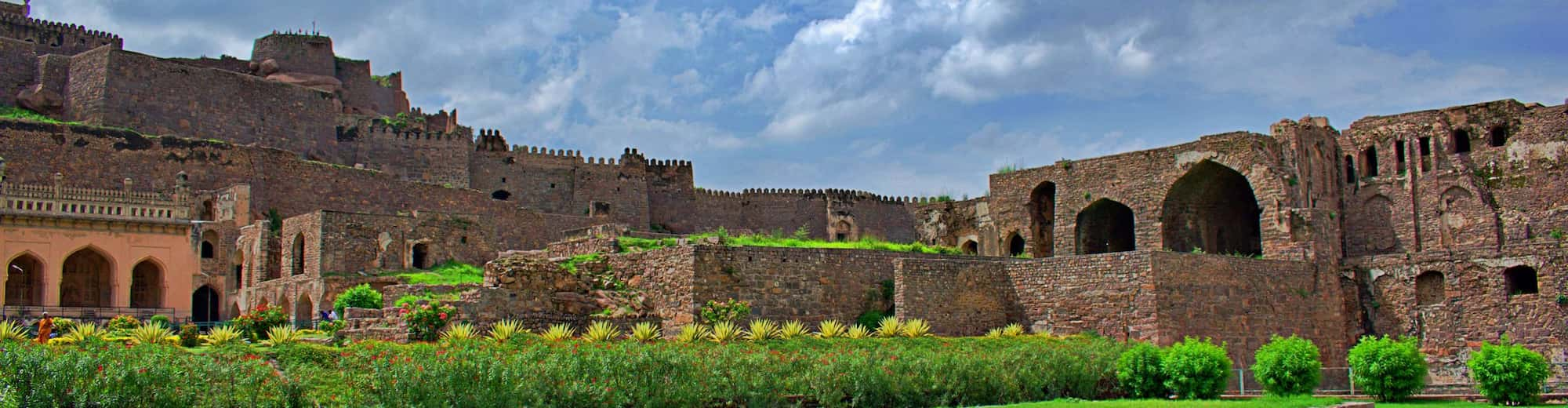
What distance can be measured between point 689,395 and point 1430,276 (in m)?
22.6

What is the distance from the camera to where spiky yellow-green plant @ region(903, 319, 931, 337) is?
1006 inches

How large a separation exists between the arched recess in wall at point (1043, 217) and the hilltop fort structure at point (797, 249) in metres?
0.07

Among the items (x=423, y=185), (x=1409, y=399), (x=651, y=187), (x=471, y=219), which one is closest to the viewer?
(x=1409, y=399)

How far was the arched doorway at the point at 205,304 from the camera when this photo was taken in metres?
39.9

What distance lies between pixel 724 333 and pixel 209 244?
76.0ft

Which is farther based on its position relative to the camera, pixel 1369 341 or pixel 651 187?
pixel 651 187

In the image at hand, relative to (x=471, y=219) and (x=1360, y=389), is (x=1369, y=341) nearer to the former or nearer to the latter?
(x=1360, y=389)

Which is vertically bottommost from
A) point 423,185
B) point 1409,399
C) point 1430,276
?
point 1409,399

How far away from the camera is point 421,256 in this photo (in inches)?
1469

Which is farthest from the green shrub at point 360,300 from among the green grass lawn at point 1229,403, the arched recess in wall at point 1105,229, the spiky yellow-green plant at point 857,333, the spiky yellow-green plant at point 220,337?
the arched recess in wall at point 1105,229

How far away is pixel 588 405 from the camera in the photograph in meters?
17.1

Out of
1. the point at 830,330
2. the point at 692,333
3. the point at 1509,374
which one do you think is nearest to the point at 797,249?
the point at 830,330

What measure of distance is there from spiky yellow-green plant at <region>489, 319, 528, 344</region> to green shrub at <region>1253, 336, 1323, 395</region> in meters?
12.2

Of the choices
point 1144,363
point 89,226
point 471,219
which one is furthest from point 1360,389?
point 89,226
